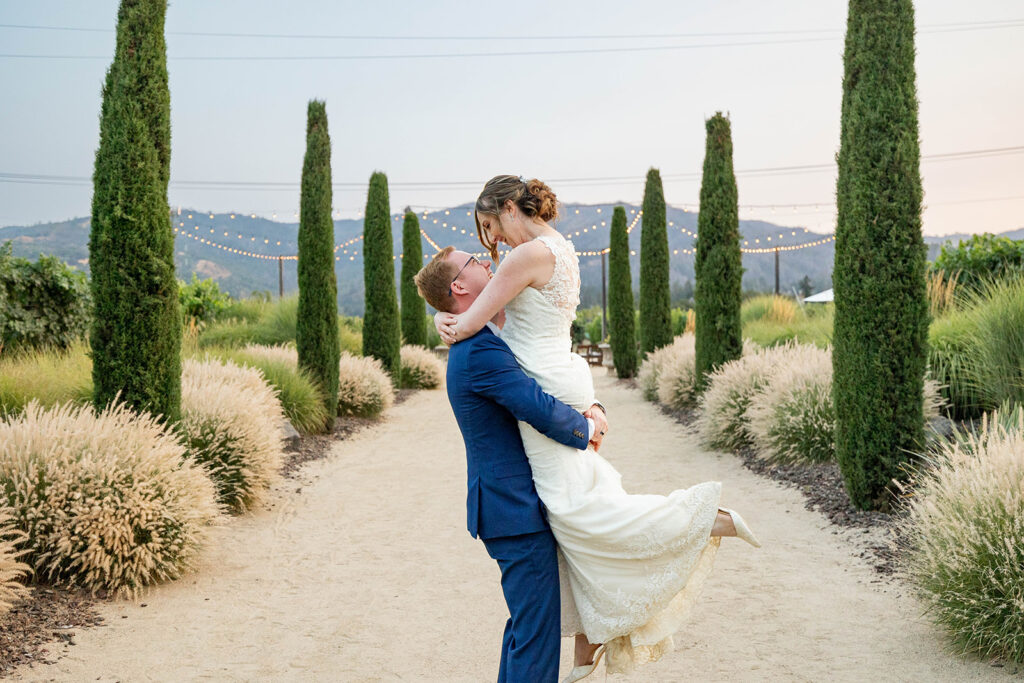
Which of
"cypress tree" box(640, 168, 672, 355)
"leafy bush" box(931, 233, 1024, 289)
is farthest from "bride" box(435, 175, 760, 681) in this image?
"cypress tree" box(640, 168, 672, 355)

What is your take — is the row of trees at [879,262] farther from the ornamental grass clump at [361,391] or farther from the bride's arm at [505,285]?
the ornamental grass clump at [361,391]

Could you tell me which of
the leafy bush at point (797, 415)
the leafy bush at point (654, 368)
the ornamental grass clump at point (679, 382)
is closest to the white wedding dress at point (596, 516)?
the leafy bush at point (797, 415)

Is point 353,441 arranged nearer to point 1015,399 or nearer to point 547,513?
point 1015,399

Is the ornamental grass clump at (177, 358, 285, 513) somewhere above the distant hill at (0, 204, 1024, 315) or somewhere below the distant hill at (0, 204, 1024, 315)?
below

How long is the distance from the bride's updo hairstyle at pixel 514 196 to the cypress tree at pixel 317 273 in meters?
8.56

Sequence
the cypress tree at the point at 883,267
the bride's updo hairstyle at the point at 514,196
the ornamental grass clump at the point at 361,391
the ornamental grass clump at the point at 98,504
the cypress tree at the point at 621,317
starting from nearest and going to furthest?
the bride's updo hairstyle at the point at 514,196 → the ornamental grass clump at the point at 98,504 → the cypress tree at the point at 883,267 → the ornamental grass clump at the point at 361,391 → the cypress tree at the point at 621,317

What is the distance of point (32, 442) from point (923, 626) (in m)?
5.19

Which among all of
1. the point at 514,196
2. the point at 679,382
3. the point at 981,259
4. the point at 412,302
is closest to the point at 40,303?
the point at 412,302

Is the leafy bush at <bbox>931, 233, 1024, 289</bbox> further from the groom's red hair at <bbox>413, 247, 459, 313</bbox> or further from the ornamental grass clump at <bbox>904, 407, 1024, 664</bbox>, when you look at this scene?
the groom's red hair at <bbox>413, 247, 459, 313</bbox>

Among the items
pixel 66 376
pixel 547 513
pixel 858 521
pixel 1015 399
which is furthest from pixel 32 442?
pixel 1015 399

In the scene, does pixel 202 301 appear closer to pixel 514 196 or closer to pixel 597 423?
pixel 514 196

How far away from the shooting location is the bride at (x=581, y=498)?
2.44 m

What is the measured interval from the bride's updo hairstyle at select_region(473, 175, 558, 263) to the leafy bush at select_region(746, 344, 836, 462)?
5727 millimetres

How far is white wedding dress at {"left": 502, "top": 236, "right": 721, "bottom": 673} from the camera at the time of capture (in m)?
2.45
